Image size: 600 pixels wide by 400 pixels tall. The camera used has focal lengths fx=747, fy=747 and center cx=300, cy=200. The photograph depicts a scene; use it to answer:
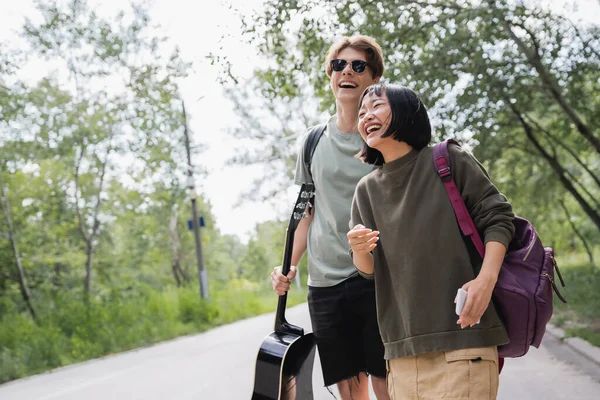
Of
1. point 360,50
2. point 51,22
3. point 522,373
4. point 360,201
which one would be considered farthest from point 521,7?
point 51,22

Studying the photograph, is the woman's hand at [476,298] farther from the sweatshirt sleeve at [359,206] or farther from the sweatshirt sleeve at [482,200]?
the sweatshirt sleeve at [359,206]

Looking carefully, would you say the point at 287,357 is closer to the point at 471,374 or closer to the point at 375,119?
the point at 471,374

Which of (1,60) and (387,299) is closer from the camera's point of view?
(387,299)

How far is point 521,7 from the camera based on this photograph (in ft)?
35.2

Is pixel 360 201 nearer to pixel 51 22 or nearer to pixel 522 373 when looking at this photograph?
pixel 522 373

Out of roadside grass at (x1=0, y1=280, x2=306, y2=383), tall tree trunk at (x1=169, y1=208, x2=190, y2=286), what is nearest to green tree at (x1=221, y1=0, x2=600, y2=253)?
roadside grass at (x1=0, y1=280, x2=306, y2=383)

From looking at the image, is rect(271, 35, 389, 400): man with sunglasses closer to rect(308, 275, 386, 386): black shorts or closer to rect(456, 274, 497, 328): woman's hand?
rect(308, 275, 386, 386): black shorts

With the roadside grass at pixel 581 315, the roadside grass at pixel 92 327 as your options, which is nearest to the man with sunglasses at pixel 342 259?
the roadside grass at pixel 581 315

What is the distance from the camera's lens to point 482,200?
7.40 feet

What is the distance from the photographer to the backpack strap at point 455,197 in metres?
2.23

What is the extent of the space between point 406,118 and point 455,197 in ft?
1.05

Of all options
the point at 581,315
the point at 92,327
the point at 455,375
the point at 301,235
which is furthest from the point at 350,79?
the point at 92,327

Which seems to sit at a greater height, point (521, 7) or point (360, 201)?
point (521, 7)

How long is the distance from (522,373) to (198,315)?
12.9 metres
